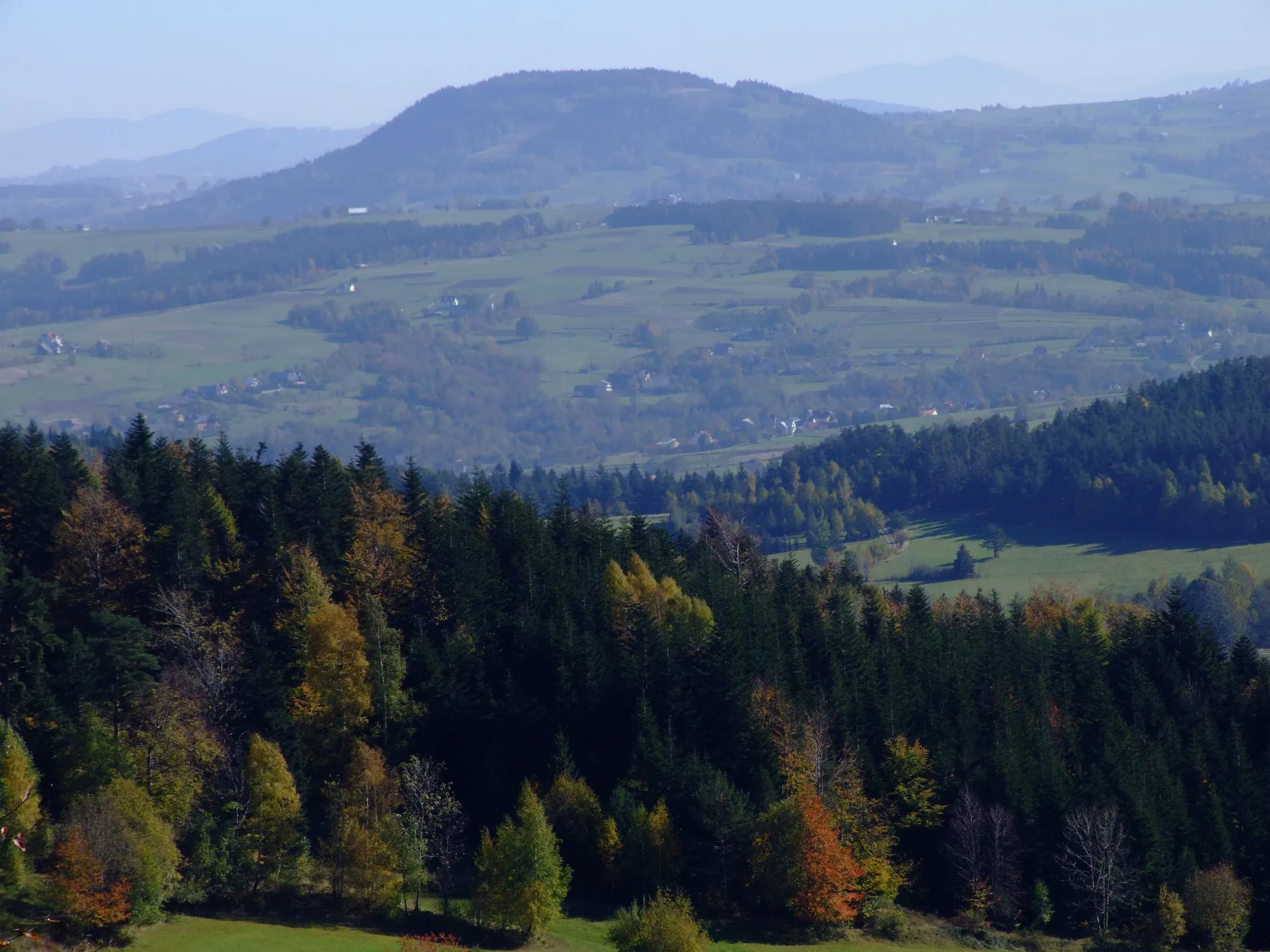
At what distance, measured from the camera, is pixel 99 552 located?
53062mm

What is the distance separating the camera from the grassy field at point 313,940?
4200 cm

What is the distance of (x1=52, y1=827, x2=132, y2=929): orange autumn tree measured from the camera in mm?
40781

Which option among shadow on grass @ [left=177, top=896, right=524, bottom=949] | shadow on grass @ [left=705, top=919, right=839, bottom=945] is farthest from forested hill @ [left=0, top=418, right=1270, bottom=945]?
shadow on grass @ [left=705, top=919, right=839, bottom=945]

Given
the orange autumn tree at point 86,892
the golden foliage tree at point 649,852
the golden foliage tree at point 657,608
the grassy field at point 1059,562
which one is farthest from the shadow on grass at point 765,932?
the grassy field at point 1059,562

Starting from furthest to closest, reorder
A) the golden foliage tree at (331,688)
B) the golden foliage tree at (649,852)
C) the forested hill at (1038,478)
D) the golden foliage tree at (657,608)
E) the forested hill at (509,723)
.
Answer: the forested hill at (1038,478) → the golden foliage tree at (657,608) → the golden foliage tree at (331,688) → the golden foliage tree at (649,852) → the forested hill at (509,723)

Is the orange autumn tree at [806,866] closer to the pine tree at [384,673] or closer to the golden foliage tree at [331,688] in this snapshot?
the pine tree at [384,673]

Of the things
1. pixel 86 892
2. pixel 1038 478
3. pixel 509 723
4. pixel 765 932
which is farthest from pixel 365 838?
pixel 1038 478

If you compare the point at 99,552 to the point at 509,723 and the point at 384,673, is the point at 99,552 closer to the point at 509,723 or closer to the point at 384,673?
the point at 384,673

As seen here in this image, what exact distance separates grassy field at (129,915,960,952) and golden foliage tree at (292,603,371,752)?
8290 mm

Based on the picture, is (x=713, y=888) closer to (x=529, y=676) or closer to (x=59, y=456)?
(x=529, y=676)

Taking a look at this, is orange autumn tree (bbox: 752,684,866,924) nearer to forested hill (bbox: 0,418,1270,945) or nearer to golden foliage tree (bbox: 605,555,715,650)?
forested hill (bbox: 0,418,1270,945)

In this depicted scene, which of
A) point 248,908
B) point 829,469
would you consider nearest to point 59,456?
point 248,908

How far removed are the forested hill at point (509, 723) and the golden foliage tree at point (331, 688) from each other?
10 centimetres

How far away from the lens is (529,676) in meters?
56.3
